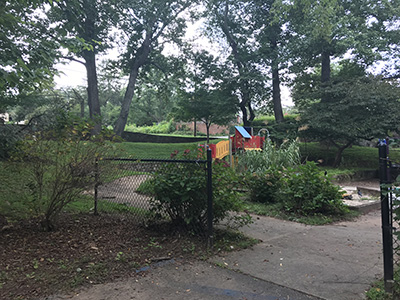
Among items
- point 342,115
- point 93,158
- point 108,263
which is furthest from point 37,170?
point 342,115

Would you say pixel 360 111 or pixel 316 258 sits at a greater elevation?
pixel 360 111

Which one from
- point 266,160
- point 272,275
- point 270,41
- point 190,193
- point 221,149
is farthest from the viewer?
point 270,41

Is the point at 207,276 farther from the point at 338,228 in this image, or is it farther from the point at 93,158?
the point at 338,228

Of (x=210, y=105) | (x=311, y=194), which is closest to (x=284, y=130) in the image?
(x=210, y=105)

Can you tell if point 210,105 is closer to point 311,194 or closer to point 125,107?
point 125,107

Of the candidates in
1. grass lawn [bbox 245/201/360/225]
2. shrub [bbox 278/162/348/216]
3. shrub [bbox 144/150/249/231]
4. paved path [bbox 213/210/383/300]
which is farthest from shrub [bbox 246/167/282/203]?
shrub [bbox 144/150/249/231]

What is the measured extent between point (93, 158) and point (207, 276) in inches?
93.6

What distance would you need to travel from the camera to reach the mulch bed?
10.4 feet

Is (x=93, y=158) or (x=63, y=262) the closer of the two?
(x=63, y=262)

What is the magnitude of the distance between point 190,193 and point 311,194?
10.8ft

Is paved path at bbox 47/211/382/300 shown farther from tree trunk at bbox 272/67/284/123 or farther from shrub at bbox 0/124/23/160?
tree trunk at bbox 272/67/284/123

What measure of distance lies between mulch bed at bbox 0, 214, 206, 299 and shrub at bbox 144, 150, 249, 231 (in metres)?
0.28

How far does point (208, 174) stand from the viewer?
414cm

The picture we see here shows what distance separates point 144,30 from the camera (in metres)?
21.8
